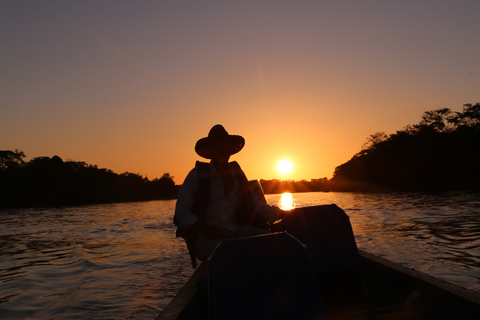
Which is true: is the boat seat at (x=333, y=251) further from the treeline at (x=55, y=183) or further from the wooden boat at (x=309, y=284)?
the treeline at (x=55, y=183)

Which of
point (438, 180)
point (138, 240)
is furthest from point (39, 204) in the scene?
point (438, 180)

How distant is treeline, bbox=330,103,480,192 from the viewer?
2574 inches

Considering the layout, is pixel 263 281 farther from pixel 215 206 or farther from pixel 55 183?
pixel 55 183

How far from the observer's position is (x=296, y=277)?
1.97 m

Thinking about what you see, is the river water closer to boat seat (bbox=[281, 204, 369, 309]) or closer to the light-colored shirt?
the light-colored shirt

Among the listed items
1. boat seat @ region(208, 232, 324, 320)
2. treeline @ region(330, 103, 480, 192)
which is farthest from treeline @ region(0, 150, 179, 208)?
boat seat @ region(208, 232, 324, 320)

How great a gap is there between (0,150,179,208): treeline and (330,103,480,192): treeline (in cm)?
7221

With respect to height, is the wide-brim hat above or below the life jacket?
above

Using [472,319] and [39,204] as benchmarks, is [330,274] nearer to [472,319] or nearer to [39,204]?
[472,319]

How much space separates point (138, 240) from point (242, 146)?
35.4 ft

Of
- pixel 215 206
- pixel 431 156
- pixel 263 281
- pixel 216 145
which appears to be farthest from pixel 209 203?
pixel 431 156

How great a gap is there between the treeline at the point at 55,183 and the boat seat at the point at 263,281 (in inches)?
3680

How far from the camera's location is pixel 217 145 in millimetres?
3982

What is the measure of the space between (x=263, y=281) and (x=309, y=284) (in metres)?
0.26
